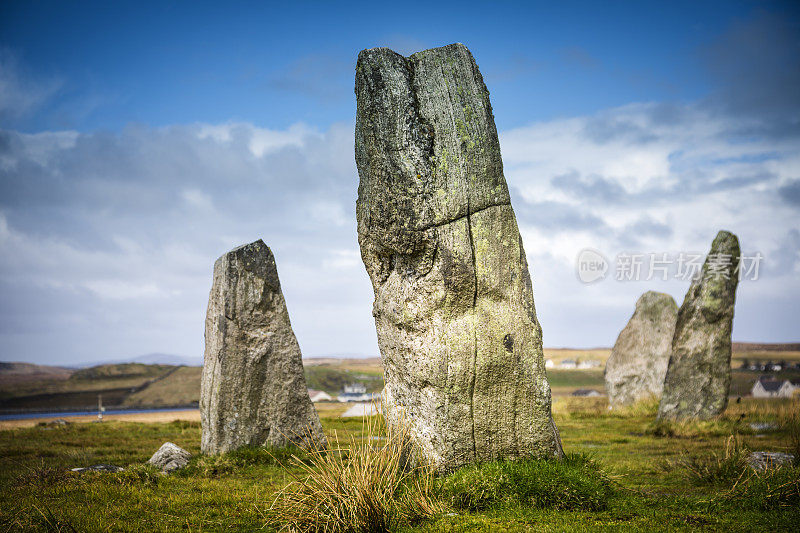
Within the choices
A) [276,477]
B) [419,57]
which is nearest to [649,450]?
[276,477]

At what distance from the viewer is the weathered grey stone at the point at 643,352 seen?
22.0 m

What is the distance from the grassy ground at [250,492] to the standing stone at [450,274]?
1089 mm

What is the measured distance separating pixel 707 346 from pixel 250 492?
1281cm

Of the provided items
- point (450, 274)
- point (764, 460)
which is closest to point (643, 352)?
point (764, 460)

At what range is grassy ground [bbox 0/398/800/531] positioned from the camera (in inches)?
234

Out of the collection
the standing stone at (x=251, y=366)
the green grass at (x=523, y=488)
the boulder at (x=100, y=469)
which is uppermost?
the standing stone at (x=251, y=366)

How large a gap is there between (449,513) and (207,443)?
6713mm

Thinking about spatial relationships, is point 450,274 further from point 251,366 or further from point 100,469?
point 100,469

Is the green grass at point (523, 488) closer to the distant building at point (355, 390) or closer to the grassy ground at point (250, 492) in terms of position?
the grassy ground at point (250, 492)

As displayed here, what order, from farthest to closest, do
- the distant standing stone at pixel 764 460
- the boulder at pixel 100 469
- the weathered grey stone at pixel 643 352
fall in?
1. the weathered grey stone at pixel 643 352
2. the boulder at pixel 100 469
3. the distant standing stone at pixel 764 460

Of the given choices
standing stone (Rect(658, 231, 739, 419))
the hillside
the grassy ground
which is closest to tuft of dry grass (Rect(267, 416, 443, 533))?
the grassy ground

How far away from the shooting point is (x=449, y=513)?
611 cm

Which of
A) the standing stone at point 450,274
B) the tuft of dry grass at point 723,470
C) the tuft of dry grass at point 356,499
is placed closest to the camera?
the tuft of dry grass at point 356,499

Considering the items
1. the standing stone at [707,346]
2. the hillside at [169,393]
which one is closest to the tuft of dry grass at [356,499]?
the standing stone at [707,346]
